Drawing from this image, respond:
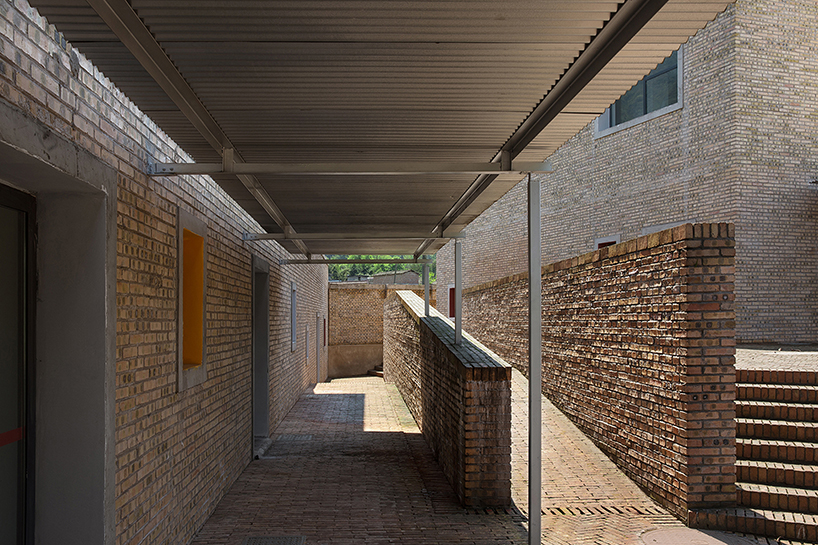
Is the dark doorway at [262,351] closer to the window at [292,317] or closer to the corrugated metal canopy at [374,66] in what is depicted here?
the window at [292,317]

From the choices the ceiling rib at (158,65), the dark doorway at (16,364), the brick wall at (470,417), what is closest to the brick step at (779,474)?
the brick wall at (470,417)

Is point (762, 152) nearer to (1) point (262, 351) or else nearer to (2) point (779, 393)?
(2) point (779, 393)

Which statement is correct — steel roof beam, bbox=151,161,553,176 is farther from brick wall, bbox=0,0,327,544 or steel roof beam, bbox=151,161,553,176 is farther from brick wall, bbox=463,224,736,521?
brick wall, bbox=463,224,736,521

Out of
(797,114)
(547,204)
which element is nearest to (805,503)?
(797,114)

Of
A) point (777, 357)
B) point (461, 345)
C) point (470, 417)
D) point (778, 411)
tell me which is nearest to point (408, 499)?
point (470, 417)

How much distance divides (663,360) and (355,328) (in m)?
20.8

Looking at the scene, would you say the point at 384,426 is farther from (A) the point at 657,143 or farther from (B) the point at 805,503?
(A) the point at 657,143

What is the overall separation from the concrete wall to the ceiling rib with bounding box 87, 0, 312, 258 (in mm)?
21489

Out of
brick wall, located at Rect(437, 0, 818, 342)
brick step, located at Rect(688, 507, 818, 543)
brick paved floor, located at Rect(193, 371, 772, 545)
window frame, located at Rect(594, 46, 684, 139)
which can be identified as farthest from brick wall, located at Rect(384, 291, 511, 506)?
window frame, located at Rect(594, 46, 684, 139)

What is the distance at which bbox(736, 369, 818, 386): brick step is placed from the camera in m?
6.82

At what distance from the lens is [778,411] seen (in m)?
6.37

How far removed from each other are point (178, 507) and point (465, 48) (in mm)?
3946

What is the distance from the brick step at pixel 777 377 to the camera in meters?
6.82

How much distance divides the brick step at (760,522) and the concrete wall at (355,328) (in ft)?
68.4
